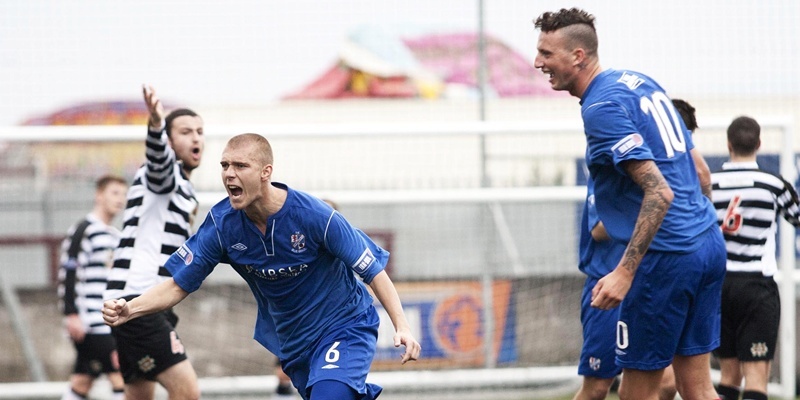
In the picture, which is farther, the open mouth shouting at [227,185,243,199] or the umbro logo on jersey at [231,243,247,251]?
the umbro logo on jersey at [231,243,247,251]

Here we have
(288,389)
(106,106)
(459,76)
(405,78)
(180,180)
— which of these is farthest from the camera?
(405,78)

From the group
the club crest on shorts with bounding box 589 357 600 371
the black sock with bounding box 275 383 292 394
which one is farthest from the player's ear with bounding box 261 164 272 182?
the black sock with bounding box 275 383 292 394

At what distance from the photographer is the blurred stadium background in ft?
30.5

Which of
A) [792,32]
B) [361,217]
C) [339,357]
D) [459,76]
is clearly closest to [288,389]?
[361,217]

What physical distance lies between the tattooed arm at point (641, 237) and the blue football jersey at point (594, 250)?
4.15 ft

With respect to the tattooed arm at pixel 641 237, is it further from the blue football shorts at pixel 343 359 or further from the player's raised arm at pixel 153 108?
the player's raised arm at pixel 153 108

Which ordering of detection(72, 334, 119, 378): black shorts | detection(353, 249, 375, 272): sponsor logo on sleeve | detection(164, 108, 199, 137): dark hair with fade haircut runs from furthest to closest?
detection(72, 334, 119, 378): black shorts, detection(164, 108, 199, 137): dark hair with fade haircut, detection(353, 249, 375, 272): sponsor logo on sleeve

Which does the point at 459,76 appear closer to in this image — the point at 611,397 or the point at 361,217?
the point at 361,217

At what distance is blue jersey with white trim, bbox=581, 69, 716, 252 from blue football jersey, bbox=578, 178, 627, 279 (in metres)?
0.90

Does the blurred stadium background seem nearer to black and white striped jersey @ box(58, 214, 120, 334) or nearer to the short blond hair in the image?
black and white striped jersey @ box(58, 214, 120, 334)

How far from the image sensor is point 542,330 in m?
9.46

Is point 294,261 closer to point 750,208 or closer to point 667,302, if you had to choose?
point 667,302

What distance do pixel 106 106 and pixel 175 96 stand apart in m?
2.55

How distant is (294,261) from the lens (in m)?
5.00
